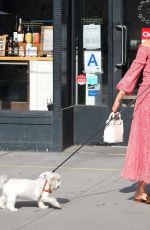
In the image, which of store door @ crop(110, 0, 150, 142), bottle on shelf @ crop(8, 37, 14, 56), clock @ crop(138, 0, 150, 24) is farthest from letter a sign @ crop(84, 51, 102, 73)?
bottle on shelf @ crop(8, 37, 14, 56)

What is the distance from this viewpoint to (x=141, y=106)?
7039 millimetres

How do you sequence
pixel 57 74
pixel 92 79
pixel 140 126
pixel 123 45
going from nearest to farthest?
1. pixel 140 126
2. pixel 57 74
3. pixel 123 45
4. pixel 92 79

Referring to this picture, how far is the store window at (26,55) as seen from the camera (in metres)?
10.4

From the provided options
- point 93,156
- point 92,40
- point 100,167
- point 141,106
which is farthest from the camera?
point 92,40

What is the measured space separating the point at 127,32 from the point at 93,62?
2.23ft

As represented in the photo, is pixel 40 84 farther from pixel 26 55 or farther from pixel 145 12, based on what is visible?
pixel 145 12

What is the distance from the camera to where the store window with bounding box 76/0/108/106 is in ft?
34.3

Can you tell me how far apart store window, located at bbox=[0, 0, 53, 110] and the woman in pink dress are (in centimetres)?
346

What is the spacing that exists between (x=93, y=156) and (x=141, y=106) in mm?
2905

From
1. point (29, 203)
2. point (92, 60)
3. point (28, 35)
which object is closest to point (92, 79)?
point (92, 60)

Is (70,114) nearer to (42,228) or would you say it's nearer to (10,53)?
(10,53)

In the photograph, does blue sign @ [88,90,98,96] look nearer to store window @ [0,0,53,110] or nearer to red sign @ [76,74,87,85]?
red sign @ [76,74,87,85]

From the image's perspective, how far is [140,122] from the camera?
7.04 metres

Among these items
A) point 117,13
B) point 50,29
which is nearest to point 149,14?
point 117,13
